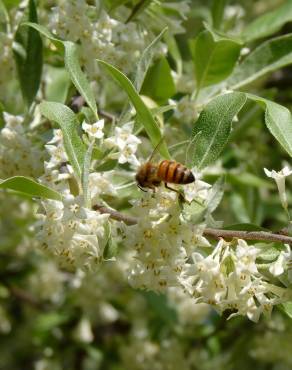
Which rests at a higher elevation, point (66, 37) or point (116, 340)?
point (66, 37)

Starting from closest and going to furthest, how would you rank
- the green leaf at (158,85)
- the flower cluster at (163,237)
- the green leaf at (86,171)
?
the green leaf at (86,171), the flower cluster at (163,237), the green leaf at (158,85)

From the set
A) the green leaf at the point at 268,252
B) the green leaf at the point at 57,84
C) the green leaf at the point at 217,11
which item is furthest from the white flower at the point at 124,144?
the green leaf at the point at 217,11

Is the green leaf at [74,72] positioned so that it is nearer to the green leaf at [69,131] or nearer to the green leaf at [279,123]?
the green leaf at [69,131]

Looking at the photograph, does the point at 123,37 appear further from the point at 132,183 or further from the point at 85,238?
the point at 85,238

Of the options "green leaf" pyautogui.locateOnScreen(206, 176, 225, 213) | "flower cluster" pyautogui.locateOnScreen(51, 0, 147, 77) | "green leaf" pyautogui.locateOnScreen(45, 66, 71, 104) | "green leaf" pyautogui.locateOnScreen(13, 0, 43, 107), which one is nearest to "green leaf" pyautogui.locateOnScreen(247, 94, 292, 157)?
"green leaf" pyautogui.locateOnScreen(206, 176, 225, 213)

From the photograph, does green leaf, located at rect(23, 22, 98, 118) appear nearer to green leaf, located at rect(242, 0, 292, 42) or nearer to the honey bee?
the honey bee

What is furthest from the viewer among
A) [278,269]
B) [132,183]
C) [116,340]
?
[116,340]

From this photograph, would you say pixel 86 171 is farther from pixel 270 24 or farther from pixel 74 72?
pixel 270 24

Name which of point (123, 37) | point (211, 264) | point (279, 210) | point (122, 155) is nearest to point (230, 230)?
point (211, 264)
